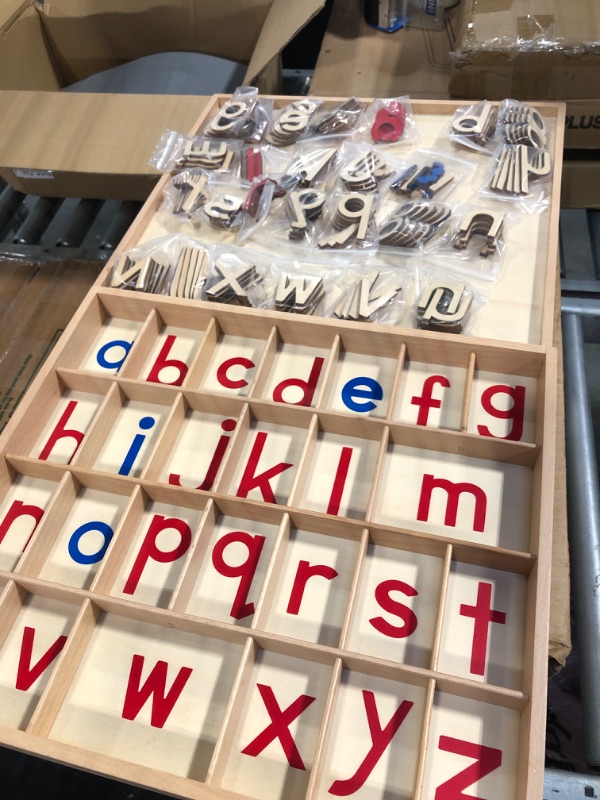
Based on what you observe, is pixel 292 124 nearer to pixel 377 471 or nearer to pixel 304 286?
pixel 304 286

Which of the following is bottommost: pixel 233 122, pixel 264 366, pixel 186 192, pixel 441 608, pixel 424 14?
pixel 441 608

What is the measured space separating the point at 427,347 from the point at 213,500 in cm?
65

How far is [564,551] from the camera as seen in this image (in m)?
1.41

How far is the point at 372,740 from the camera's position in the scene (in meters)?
1.09

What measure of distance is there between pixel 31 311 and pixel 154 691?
5.13 feet

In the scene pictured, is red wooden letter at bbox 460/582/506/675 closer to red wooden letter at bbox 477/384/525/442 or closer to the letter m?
the letter m

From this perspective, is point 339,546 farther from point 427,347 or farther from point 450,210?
point 450,210

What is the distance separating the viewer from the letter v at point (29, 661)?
1188 millimetres

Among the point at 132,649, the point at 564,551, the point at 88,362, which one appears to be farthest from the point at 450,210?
the point at 132,649

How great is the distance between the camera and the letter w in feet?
3.74

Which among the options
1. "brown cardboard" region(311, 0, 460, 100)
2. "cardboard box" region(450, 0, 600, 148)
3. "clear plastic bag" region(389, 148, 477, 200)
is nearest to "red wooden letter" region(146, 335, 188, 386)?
"clear plastic bag" region(389, 148, 477, 200)

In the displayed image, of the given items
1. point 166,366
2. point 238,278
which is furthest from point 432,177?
point 166,366

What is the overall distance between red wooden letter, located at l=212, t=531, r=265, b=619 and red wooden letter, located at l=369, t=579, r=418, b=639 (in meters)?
0.26

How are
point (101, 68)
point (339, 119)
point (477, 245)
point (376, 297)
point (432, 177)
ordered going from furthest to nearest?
point (101, 68) → point (339, 119) → point (432, 177) → point (477, 245) → point (376, 297)
